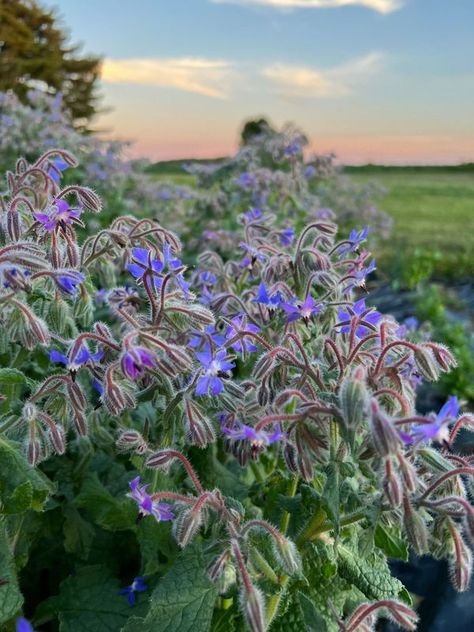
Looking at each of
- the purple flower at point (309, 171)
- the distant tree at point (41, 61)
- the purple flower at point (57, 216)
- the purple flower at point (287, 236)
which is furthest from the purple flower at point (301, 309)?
the distant tree at point (41, 61)

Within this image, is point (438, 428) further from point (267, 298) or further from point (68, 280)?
point (68, 280)

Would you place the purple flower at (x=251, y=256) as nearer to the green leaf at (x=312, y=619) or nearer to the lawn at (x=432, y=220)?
the green leaf at (x=312, y=619)

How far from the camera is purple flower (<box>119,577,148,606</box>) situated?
65.3 inches

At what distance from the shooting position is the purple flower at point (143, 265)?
4.55ft

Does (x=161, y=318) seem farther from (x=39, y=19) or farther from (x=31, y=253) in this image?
(x=39, y=19)

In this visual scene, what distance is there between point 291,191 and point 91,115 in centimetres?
2431

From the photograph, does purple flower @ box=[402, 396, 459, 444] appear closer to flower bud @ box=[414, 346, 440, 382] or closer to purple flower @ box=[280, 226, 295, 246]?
flower bud @ box=[414, 346, 440, 382]

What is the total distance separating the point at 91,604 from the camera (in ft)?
5.53

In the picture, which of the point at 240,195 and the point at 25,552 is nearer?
the point at 25,552

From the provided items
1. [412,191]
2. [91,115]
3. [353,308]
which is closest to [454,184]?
[412,191]

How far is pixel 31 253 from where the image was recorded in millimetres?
1299

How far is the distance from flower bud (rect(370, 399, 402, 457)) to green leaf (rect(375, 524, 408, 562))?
0.38 metres

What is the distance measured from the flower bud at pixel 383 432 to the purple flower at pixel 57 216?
2.61 feet

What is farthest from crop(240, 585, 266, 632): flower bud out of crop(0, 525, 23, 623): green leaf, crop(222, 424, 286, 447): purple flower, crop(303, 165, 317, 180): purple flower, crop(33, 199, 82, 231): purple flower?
crop(303, 165, 317, 180): purple flower
